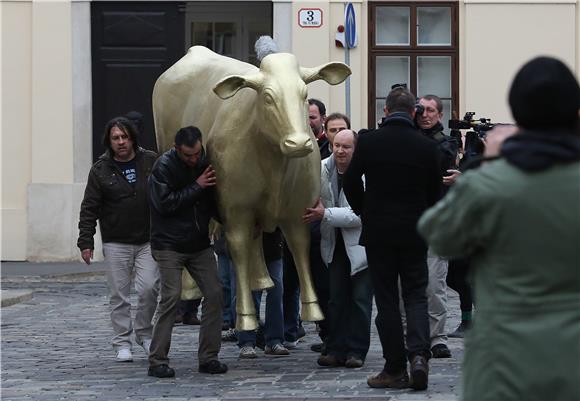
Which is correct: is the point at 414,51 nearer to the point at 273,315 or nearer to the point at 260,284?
the point at 273,315

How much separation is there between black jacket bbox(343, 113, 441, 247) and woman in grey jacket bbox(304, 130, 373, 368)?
107 centimetres

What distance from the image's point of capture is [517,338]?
14.6ft

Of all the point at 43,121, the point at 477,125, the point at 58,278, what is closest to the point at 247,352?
the point at 477,125

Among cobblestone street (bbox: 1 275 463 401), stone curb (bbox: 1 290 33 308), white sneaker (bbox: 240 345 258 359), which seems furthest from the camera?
stone curb (bbox: 1 290 33 308)

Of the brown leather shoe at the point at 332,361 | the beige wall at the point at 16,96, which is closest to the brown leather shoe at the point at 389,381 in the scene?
the brown leather shoe at the point at 332,361

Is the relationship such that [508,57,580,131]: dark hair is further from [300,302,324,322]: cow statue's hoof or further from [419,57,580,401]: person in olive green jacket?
[300,302,324,322]: cow statue's hoof

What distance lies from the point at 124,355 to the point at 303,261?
1.60m

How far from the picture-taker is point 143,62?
2136cm

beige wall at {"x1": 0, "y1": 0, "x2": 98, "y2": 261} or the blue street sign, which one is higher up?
the blue street sign

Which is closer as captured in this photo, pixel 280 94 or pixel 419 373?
pixel 419 373

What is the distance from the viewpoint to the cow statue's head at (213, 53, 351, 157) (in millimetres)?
9500

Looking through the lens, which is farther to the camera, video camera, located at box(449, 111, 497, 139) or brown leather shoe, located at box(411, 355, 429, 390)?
video camera, located at box(449, 111, 497, 139)

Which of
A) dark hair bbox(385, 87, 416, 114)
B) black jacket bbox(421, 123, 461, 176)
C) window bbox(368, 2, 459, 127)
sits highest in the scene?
window bbox(368, 2, 459, 127)

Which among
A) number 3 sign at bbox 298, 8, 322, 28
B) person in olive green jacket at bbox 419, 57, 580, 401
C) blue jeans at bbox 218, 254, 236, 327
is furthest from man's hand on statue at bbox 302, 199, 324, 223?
number 3 sign at bbox 298, 8, 322, 28
